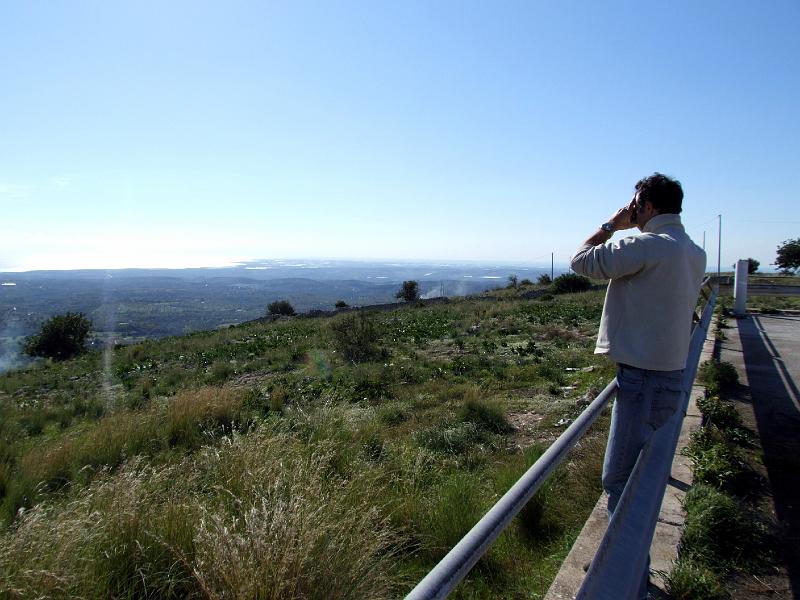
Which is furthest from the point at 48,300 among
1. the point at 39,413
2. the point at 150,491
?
the point at 150,491

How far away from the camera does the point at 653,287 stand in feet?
7.40

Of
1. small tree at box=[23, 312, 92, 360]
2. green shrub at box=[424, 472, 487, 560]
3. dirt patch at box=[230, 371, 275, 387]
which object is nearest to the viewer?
green shrub at box=[424, 472, 487, 560]

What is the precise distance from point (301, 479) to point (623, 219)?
2.39 meters

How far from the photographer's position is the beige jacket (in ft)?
7.29

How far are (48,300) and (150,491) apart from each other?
528 feet

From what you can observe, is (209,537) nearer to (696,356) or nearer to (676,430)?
(676,430)

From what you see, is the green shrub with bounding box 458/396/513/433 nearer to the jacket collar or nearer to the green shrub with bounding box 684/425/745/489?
the green shrub with bounding box 684/425/745/489

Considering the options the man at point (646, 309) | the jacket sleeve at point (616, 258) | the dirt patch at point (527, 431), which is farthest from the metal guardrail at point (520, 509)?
Answer: the dirt patch at point (527, 431)

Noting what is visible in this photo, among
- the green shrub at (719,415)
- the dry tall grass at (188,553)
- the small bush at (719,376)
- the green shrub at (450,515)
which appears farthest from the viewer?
the small bush at (719,376)

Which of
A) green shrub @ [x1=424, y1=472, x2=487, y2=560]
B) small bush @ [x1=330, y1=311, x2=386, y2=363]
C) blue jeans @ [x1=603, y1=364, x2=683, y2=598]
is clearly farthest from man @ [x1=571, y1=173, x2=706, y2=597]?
small bush @ [x1=330, y1=311, x2=386, y2=363]

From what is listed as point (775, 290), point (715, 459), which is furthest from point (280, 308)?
point (715, 459)

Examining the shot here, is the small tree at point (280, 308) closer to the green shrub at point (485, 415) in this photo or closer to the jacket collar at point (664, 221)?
the green shrub at point (485, 415)

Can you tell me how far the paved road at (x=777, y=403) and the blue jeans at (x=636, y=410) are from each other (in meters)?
0.92

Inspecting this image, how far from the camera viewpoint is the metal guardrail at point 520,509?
1173 mm
